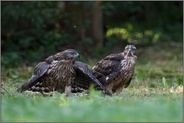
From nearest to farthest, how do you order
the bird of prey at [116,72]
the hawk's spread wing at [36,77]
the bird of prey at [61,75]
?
the hawk's spread wing at [36,77] → the bird of prey at [61,75] → the bird of prey at [116,72]

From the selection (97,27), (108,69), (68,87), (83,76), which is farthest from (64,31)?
(68,87)

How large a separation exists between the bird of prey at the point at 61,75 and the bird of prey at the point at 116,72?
1.70ft

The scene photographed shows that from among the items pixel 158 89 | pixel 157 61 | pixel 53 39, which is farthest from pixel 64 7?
pixel 158 89

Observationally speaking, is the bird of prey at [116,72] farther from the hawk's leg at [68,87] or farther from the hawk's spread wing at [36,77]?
the hawk's spread wing at [36,77]

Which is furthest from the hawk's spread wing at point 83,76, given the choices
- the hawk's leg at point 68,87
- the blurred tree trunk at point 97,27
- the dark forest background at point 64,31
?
the blurred tree trunk at point 97,27

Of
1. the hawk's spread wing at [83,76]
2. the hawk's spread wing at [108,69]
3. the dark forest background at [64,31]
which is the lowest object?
the hawk's spread wing at [83,76]

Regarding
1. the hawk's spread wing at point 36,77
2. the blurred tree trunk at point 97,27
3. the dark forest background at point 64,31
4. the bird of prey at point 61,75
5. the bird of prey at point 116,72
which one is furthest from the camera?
the blurred tree trunk at point 97,27

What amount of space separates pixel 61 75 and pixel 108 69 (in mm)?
1005

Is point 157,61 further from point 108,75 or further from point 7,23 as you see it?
point 108,75

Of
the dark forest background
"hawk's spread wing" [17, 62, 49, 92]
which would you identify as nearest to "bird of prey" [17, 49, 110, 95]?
"hawk's spread wing" [17, 62, 49, 92]

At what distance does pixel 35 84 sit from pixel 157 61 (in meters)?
8.85

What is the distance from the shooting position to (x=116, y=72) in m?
10.3

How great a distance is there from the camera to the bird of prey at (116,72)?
1026cm

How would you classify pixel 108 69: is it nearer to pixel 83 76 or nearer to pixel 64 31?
pixel 83 76
